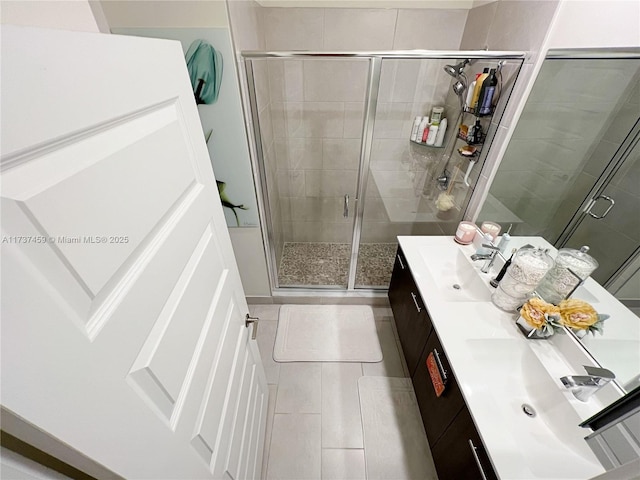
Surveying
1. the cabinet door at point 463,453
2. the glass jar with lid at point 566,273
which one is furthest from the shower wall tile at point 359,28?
the cabinet door at point 463,453

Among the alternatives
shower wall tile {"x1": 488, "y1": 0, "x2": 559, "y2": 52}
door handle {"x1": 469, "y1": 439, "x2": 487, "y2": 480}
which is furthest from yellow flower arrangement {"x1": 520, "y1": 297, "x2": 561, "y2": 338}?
shower wall tile {"x1": 488, "y1": 0, "x2": 559, "y2": 52}

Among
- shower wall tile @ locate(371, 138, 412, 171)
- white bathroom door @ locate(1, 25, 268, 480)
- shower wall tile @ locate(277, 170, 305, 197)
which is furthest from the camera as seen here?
shower wall tile @ locate(277, 170, 305, 197)

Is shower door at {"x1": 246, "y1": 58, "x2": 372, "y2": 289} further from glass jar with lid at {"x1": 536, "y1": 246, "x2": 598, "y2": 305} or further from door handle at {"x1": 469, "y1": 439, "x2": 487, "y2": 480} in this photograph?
door handle at {"x1": 469, "y1": 439, "x2": 487, "y2": 480}

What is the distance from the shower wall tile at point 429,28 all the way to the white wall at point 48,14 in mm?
1719

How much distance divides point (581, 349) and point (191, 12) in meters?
1.98

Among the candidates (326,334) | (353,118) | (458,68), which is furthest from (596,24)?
(326,334)

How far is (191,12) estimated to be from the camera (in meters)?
1.06

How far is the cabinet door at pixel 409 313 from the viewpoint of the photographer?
1309 mm

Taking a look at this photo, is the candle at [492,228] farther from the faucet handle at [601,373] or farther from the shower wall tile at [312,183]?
the shower wall tile at [312,183]

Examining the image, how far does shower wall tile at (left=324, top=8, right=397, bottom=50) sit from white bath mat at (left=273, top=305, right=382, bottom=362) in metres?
1.95

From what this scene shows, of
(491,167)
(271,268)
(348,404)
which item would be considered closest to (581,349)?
(491,167)

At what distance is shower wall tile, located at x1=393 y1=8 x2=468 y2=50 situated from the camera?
1688 millimetres

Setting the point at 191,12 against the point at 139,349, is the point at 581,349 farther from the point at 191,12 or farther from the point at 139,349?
the point at 191,12

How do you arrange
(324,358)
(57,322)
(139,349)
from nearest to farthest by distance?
1. (57,322)
2. (139,349)
3. (324,358)
